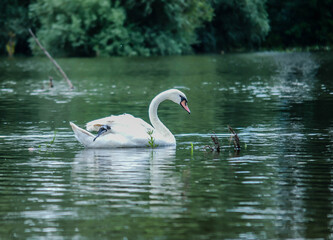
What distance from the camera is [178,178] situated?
9625 mm

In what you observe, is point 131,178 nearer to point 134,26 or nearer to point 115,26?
point 115,26

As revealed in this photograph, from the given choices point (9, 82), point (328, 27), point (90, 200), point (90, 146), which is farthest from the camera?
point (328, 27)

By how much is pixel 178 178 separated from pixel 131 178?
1.83 ft

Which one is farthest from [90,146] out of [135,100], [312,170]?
[135,100]

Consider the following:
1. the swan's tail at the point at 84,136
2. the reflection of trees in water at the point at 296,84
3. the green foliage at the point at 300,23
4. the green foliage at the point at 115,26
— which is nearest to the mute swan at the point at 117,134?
the swan's tail at the point at 84,136

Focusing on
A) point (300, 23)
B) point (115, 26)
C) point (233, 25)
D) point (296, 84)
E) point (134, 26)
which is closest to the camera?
point (296, 84)

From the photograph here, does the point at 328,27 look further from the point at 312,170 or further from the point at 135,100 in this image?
the point at 312,170

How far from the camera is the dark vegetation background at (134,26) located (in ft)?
201

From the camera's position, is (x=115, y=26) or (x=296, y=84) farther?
(x=115, y=26)

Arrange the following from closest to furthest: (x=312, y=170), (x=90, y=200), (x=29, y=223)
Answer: (x=29, y=223) → (x=90, y=200) → (x=312, y=170)

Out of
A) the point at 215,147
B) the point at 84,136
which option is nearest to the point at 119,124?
the point at 84,136

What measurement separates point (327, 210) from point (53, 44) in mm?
55672

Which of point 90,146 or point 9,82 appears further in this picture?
point 9,82

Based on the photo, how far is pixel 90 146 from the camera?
12609mm
